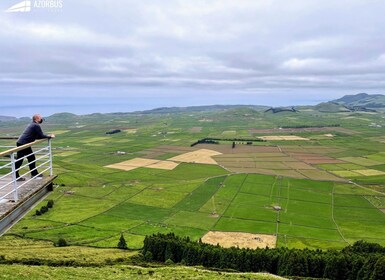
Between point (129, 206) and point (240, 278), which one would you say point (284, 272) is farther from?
point (129, 206)

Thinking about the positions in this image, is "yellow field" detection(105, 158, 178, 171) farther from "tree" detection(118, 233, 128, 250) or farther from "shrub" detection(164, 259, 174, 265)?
"shrub" detection(164, 259, 174, 265)

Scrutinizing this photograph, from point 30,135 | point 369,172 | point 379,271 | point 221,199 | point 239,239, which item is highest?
point 30,135

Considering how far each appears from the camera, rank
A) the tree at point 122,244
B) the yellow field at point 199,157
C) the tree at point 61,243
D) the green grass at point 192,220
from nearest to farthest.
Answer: the tree at point 61,243, the tree at point 122,244, the green grass at point 192,220, the yellow field at point 199,157

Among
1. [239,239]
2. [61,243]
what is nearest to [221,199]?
[239,239]

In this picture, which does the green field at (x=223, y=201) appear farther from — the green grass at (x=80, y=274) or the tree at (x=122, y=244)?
the green grass at (x=80, y=274)

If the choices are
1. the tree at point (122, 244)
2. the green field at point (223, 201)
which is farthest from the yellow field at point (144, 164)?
the tree at point (122, 244)

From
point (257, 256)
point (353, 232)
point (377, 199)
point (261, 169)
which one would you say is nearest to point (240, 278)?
point (257, 256)

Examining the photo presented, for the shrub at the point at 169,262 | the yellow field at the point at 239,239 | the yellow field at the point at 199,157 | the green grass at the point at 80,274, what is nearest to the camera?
the green grass at the point at 80,274

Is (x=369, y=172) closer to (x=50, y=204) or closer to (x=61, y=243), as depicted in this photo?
(x=61, y=243)
